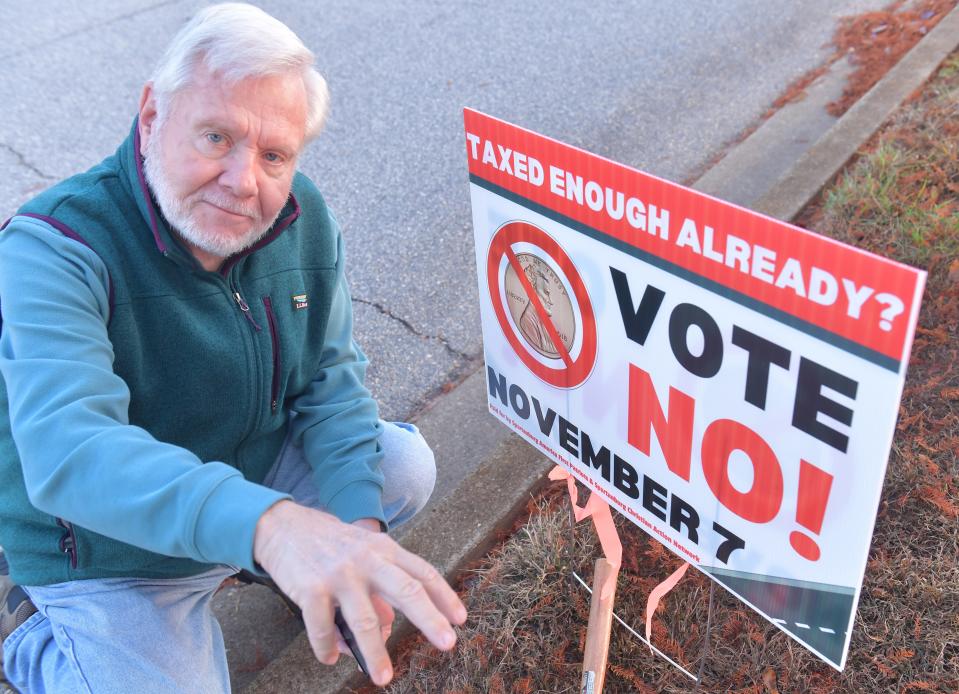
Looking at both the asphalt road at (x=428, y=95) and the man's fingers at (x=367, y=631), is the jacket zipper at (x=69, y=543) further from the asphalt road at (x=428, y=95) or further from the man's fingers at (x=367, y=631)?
the asphalt road at (x=428, y=95)

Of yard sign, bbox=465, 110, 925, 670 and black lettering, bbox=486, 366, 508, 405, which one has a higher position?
yard sign, bbox=465, 110, 925, 670

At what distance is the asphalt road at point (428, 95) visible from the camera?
356 cm

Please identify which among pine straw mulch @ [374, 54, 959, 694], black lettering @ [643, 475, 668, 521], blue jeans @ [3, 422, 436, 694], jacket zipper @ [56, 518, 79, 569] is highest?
black lettering @ [643, 475, 668, 521]

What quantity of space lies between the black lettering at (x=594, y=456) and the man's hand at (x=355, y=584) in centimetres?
67

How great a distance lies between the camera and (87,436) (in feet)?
4.23

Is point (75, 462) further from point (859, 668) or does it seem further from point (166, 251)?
point (859, 668)

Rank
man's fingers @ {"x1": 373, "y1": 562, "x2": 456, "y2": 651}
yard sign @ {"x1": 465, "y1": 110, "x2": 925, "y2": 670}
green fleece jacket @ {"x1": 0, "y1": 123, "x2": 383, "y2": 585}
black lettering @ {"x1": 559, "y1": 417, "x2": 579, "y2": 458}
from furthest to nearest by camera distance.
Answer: black lettering @ {"x1": 559, "y1": 417, "x2": 579, "y2": 458} < green fleece jacket @ {"x1": 0, "y1": 123, "x2": 383, "y2": 585} < yard sign @ {"x1": 465, "y1": 110, "x2": 925, "y2": 670} < man's fingers @ {"x1": 373, "y1": 562, "x2": 456, "y2": 651}

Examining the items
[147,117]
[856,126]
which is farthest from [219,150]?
[856,126]

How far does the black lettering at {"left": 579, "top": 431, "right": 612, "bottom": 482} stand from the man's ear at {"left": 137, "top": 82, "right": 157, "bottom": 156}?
3.47ft

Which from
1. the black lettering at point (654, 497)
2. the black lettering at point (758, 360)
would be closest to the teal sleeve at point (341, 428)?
the black lettering at point (654, 497)

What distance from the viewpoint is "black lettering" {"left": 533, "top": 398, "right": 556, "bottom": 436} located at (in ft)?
5.74

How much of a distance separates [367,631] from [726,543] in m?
0.72

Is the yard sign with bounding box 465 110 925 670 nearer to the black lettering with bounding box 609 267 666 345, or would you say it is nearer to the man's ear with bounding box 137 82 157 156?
the black lettering with bounding box 609 267 666 345

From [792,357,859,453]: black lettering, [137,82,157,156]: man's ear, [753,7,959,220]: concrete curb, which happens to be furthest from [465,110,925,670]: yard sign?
[753,7,959,220]: concrete curb
